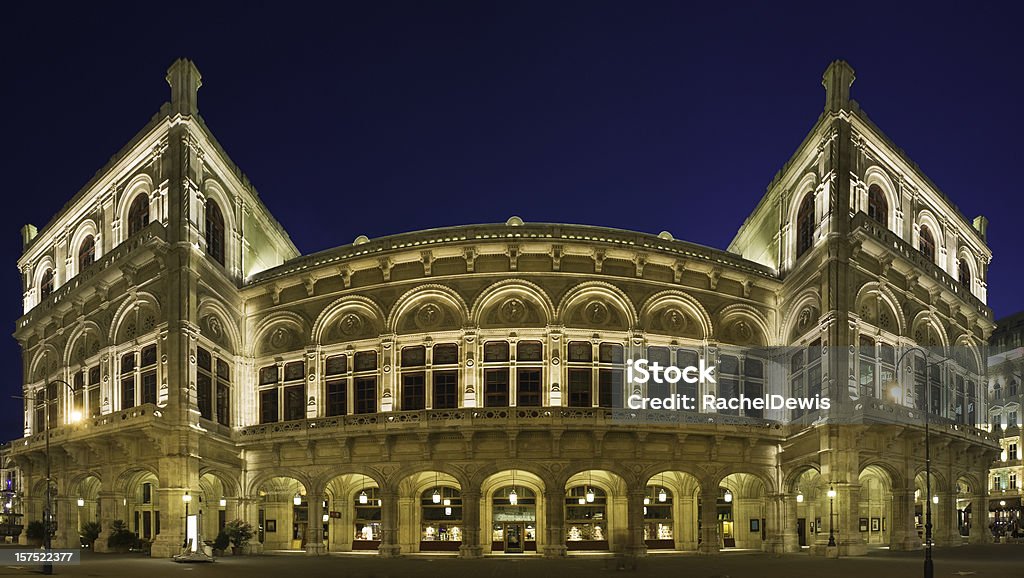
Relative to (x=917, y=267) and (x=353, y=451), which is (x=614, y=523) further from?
(x=917, y=267)

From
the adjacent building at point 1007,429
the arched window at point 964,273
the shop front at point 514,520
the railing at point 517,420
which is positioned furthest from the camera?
the adjacent building at point 1007,429

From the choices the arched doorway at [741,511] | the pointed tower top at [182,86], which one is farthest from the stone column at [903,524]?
the pointed tower top at [182,86]

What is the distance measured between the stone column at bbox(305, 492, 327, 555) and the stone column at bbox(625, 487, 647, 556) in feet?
52.3

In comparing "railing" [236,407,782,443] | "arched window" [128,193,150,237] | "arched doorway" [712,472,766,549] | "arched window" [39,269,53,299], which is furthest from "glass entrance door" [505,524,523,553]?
"arched window" [39,269,53,299]

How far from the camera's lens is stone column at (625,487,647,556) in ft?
143

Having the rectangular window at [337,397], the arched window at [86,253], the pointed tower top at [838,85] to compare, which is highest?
the pointed tower top at [838,85]

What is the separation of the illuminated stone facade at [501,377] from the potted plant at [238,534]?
2163mm

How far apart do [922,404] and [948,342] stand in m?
6.36

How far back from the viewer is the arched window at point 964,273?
5981 cm

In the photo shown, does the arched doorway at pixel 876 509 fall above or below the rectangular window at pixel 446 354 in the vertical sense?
below

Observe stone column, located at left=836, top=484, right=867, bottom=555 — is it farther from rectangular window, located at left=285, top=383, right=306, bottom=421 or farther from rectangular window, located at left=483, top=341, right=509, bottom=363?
rectangular window, located at left=285, top=383, right=306, bottom=421

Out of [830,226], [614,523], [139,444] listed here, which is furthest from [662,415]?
Answer: [139,444]

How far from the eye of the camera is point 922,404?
50.1 meters

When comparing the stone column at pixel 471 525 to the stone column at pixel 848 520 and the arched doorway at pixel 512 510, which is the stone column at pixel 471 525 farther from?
the stone column at pixel 848 520
